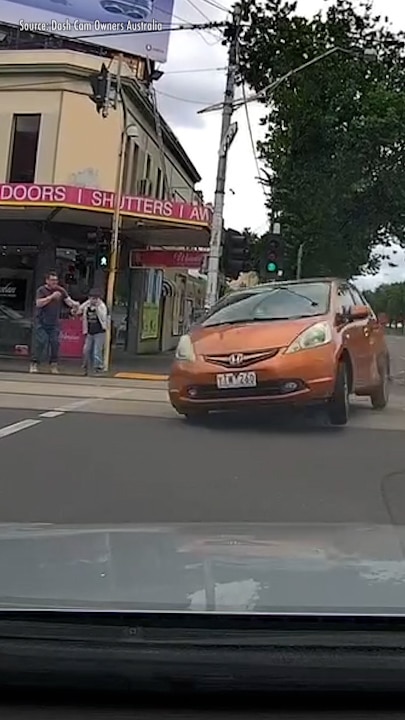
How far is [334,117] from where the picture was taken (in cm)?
3038

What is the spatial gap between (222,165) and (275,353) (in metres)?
12.7

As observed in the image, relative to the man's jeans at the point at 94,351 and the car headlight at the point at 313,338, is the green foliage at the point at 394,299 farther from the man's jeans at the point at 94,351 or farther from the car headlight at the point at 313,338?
the car headlight at the point at 313,338

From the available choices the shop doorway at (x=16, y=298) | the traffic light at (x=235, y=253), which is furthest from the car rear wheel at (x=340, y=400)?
the shop doorway at (x=16, y=298)

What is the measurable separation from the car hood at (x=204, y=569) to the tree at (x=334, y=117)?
25467mm

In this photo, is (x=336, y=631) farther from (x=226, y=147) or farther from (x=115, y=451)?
(x=226, y=147)

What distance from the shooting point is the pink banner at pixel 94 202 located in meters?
22.3

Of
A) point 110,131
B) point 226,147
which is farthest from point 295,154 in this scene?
point 226,147

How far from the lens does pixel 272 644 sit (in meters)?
2.75

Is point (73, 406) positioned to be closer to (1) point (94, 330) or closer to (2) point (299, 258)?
(1) point (94, 330)

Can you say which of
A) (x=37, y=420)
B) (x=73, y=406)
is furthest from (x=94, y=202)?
(x=37, y=420)

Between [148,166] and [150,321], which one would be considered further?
[148,166]

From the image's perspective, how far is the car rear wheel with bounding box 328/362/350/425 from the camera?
36.0ft

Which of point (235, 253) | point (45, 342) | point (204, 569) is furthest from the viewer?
point (235, 253)

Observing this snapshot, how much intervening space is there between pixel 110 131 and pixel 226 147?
17.4 feet
